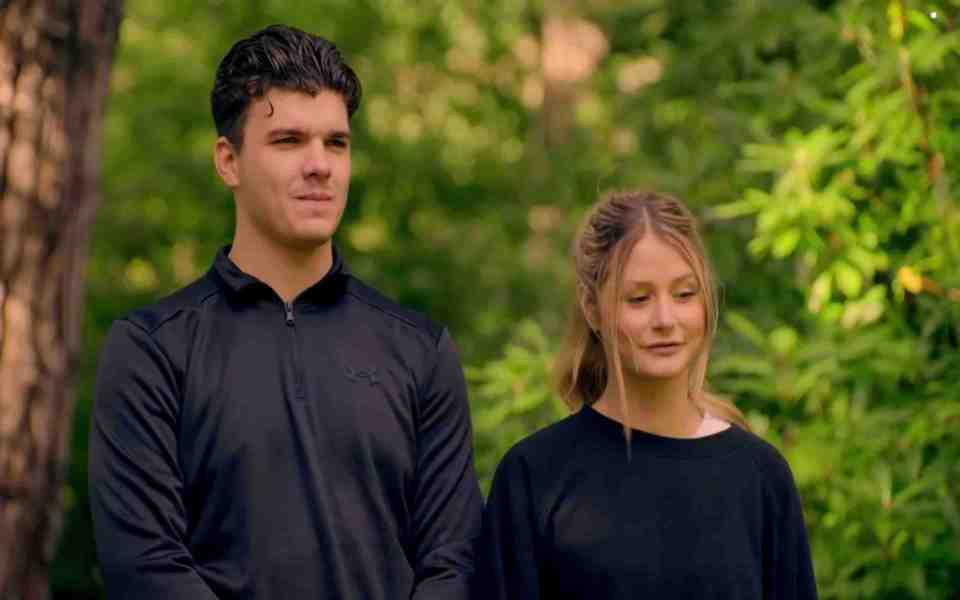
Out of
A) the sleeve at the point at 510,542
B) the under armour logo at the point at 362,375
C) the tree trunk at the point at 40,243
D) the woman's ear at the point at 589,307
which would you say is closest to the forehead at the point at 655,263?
the woman's ear at the point at 589,307

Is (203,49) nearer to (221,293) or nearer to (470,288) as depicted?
(470,288)

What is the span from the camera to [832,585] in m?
5.87

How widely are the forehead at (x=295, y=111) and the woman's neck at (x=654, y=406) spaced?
2.86 feet

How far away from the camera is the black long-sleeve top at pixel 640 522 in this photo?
3857mm

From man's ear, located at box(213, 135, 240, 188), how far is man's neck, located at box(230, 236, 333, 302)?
15 centimetres

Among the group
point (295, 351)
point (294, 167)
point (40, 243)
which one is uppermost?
point (294, 167)

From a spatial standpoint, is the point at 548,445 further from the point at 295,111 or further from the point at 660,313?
the point at 295,111

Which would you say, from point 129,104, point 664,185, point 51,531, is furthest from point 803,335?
point 129,104

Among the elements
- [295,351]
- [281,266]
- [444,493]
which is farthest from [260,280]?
[444,493]

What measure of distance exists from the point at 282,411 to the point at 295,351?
0.48ft

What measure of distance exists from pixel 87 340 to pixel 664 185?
278 inches

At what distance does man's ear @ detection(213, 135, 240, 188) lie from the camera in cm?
404

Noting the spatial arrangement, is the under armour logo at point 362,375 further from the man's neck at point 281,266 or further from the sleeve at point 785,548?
the sleeve at point 785,548

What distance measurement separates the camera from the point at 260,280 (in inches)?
157
